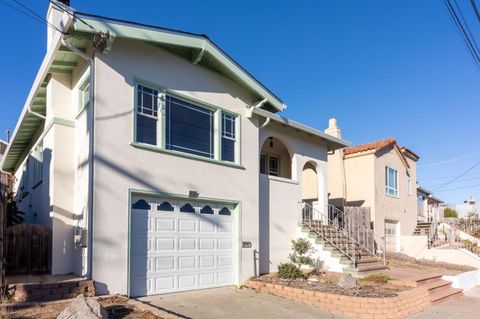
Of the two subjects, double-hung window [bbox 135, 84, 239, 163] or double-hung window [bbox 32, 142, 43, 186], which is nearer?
double-hung window [bbox 135, 84, 239, 163]

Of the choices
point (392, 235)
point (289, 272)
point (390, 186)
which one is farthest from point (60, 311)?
point (390, 186)

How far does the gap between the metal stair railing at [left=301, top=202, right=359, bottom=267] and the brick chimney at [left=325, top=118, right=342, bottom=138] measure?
5.24 metres

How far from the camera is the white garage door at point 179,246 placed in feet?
33.1

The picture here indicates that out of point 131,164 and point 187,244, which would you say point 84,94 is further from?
point 187,244

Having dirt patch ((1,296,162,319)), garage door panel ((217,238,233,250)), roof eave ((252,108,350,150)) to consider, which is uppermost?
roof eave ((252,108,350,150))

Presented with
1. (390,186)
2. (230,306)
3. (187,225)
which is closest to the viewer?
(230,306)

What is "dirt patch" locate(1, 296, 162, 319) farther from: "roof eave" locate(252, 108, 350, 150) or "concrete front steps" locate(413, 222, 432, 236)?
"concrete front steps" locate(413, 222, 432, 236)

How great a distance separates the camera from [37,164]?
44.3 ft

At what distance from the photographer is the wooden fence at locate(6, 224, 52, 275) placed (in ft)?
32.2

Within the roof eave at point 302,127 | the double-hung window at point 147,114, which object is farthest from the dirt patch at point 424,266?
the double-hung window at point 147,114

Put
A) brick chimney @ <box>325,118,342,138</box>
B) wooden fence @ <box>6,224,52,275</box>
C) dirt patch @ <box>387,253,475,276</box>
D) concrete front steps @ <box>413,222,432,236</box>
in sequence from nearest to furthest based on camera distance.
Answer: wooden fence @ <box>6,224,52,275</box>
dirt patch @ <box>387,253,475,276</box>
brick chimney @ <box>325,118,342,138</box>
concrete front steps @ <box>413,222,432,236</box>

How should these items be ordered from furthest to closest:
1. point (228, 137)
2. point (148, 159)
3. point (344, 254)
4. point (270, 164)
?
1. point (270, 164)
2. point (344, 254)
3. point (228, 137)
4. point (148, 159)

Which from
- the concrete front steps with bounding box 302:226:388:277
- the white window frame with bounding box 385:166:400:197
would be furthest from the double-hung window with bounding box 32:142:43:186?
the white window frame with bounding box 385:166:400:197

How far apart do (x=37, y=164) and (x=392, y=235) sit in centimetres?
1848
